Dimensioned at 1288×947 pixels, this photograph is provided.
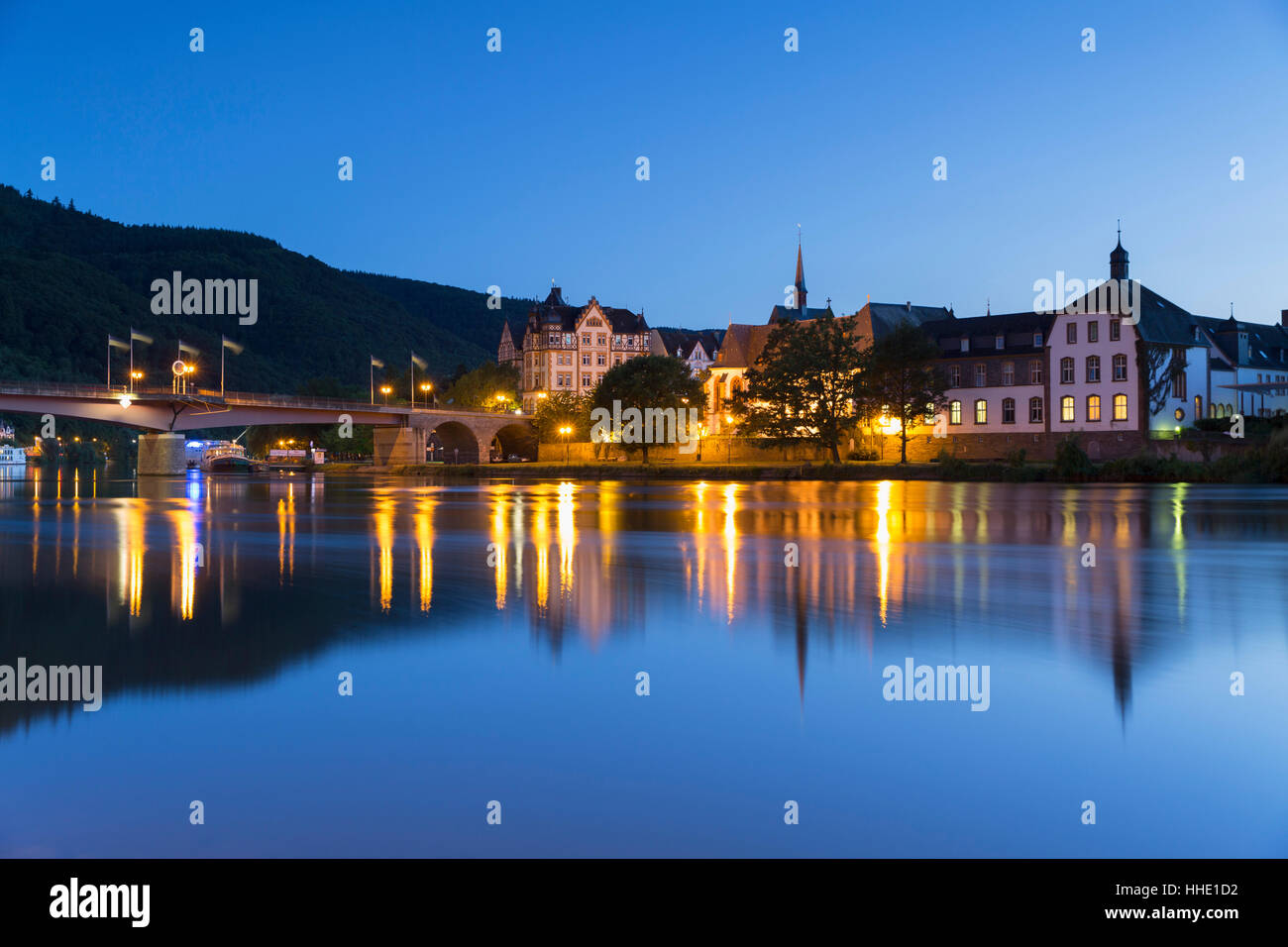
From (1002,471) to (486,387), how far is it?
11899cm

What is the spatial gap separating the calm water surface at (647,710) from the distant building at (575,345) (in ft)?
539

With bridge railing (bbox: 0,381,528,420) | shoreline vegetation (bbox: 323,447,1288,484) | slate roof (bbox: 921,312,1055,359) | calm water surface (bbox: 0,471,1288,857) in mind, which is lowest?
calm water surface (bbox: 0,471,1288,857)

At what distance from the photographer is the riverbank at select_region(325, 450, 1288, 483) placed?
62.0m

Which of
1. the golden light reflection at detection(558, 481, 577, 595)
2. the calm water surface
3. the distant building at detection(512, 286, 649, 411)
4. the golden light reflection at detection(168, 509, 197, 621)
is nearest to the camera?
the calm water surface

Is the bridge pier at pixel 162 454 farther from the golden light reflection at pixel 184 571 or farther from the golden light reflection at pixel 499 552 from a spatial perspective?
the golden light reflection at pixel 184 571

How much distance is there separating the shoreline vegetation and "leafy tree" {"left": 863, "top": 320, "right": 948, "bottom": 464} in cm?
940

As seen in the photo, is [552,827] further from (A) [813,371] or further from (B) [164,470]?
(B) [164,470]

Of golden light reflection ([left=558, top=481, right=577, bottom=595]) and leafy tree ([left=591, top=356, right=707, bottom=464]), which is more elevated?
leafy tree ([left=591, top=356, right=707, bottom=464])

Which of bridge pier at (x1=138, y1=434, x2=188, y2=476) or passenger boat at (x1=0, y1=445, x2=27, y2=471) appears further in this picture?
passenger boat at (x1=0, y1=445, x2=27, y2=471)

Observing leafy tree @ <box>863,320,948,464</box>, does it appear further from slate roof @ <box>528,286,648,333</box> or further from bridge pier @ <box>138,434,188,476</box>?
slate roof @ <box>528,286,648,333</box>

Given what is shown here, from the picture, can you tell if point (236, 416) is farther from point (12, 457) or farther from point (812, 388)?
point (12, 457)

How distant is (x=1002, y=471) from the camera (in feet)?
234

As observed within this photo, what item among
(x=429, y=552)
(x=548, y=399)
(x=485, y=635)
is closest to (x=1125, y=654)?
(x=485, y=635)

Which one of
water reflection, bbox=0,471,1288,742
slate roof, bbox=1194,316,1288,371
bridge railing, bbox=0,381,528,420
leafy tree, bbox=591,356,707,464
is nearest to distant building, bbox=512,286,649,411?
bridge railing, bbox=0,381,528,420
